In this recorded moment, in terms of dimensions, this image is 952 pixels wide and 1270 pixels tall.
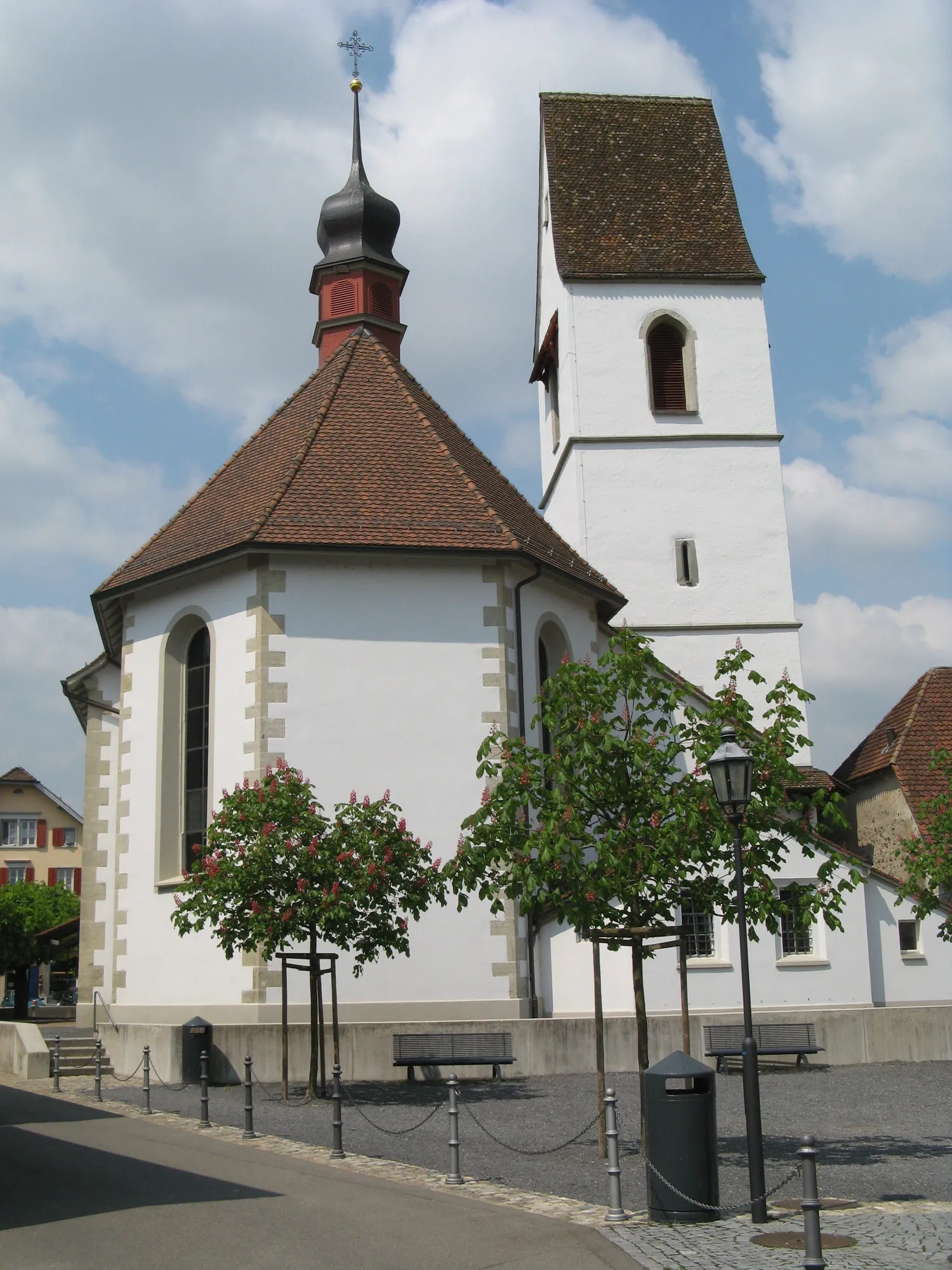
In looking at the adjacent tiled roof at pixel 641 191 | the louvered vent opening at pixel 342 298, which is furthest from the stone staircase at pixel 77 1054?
the adjacent tiled roof at pixel 641 191

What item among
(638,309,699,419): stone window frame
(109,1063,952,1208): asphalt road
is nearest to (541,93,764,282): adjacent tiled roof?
(638,309,699,419): stone window frame

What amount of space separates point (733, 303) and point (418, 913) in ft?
63.6

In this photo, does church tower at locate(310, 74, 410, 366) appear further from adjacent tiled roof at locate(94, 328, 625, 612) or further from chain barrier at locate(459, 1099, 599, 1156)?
chain barrier at locate(459, 1099, 599, 1156)

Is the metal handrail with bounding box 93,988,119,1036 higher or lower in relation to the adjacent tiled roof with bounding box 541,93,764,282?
lower

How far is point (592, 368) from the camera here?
29.8m

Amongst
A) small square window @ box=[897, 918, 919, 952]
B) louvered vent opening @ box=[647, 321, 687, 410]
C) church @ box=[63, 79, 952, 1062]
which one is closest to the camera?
church @ box=[63, 79, 952, 1062]

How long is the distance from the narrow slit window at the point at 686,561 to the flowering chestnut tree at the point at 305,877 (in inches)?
573

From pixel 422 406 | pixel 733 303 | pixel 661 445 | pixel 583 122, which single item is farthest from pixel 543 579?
pixel 583 122

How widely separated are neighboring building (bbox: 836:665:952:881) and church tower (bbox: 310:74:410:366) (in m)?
13.5

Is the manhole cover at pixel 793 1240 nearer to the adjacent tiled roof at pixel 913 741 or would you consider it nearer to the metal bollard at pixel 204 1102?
the metal bollard at pixel 204 1102

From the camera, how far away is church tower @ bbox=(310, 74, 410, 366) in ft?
82.9

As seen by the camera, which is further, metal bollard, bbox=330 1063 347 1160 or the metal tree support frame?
the metal tree support frame

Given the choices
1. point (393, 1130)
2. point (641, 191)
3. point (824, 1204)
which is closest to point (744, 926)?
point (824, 1204)

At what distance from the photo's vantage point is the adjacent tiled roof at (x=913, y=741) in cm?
2762
